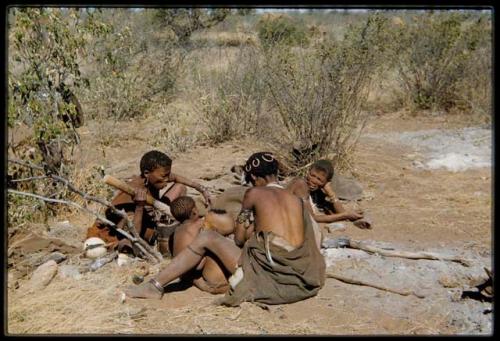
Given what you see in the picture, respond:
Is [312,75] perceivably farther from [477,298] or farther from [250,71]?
[477,298]

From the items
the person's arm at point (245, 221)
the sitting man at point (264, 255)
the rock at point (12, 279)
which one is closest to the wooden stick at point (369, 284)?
the sitting man at point (264, 255)

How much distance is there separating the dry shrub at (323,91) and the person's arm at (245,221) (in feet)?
9.68

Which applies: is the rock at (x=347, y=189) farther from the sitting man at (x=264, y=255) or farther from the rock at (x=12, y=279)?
the rock at (x=12, y=279)

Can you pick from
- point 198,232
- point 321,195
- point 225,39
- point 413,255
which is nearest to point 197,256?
point 198,232

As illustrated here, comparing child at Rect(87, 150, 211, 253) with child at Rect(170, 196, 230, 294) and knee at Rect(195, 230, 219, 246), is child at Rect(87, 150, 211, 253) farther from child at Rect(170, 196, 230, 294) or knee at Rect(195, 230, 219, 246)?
knee at Rect(195, 230, 219, 246)

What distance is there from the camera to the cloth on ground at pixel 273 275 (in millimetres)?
4016

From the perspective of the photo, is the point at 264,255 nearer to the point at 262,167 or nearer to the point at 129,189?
the point at 262,167

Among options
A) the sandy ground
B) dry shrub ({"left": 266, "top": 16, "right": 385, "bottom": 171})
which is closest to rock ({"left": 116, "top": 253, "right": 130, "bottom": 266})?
the sandy ground

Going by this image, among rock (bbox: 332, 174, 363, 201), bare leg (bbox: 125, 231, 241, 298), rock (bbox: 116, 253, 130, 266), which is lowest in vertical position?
rock (bbox: 332, 174, 363, 201)

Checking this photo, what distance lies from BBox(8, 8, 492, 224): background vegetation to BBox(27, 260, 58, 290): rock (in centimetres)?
83

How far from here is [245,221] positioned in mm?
4172

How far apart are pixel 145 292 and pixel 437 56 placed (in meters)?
8.86

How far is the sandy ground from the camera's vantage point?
3746 millimetres

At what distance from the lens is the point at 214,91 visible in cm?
912
